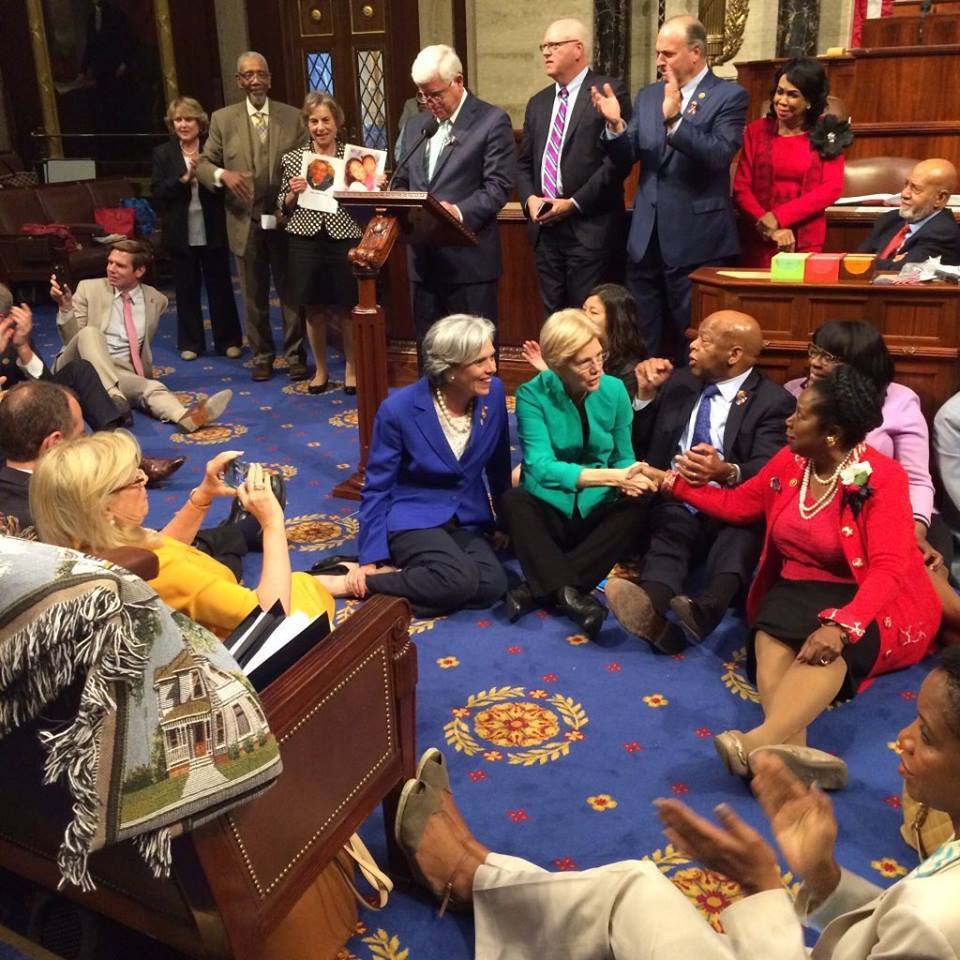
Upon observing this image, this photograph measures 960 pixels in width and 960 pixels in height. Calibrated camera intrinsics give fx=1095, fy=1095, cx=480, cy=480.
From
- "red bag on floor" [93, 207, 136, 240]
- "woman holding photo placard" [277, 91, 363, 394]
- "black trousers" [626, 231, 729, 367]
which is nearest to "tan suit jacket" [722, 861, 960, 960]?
"black trousers" [626, 231, 729, 367]

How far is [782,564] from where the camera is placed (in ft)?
9.86

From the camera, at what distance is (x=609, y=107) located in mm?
4363


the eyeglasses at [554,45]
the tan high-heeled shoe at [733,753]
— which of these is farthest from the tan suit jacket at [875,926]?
the eyeglasses at [554,45]

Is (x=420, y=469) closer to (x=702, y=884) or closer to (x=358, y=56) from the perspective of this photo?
(x=702, y=884)

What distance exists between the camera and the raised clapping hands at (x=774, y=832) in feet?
4.94

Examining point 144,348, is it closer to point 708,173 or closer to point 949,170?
point 708,173

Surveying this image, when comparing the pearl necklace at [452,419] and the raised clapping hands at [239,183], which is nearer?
the pearl necklace at [452,419]

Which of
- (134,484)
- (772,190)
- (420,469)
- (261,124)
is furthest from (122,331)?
(134,484)

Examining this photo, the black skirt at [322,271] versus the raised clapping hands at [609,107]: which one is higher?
the raised clapping hands at [609,107]

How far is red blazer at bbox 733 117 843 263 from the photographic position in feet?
14.3

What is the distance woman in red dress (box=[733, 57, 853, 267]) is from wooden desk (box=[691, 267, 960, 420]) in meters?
0.75

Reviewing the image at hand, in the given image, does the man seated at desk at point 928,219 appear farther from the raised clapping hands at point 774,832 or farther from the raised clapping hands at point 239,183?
the raised clapping hands at point 239,183

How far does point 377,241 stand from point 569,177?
1181mm

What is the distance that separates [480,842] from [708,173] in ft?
9.82
